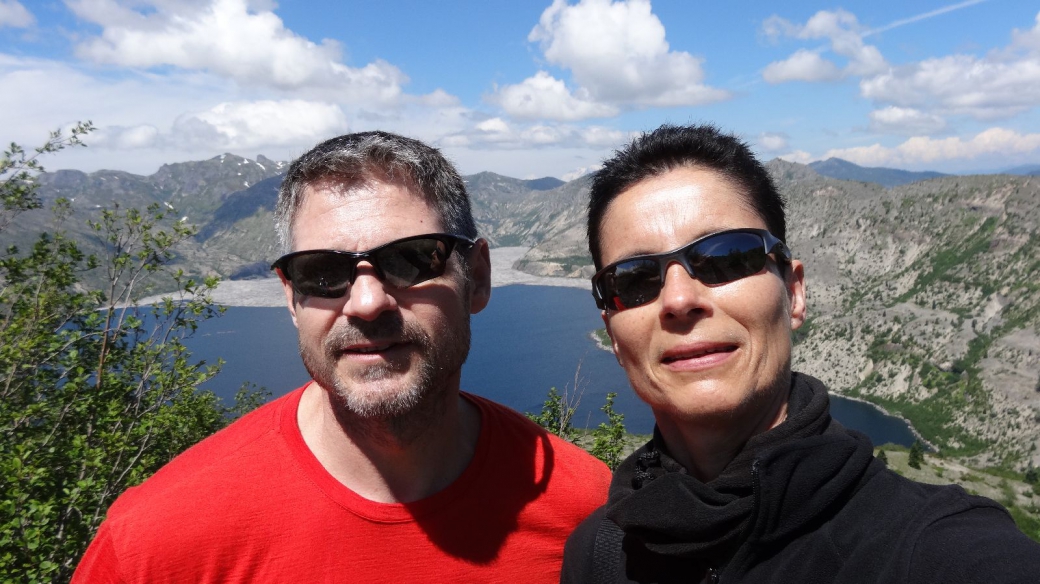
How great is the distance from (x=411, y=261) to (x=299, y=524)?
4.69 feet

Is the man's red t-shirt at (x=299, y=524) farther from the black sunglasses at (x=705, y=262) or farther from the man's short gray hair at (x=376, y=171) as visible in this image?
the black sunglasses at (x=705, y=262)

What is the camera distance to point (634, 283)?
2.72 meters

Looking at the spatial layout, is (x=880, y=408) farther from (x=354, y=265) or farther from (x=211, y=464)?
(x=211, y=464)

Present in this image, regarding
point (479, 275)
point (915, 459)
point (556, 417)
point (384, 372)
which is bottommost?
point (915, 459)

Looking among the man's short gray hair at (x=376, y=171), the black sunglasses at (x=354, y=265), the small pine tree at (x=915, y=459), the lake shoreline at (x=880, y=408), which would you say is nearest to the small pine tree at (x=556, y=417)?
the man's short gray hair at (x=376, y=171)

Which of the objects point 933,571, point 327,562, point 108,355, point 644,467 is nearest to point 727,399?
point 644,467

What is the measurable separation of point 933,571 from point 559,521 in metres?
2.06

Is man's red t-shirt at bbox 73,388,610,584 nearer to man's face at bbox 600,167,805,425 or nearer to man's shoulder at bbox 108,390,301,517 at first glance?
man's shoulder at bbox 108,390,301,517

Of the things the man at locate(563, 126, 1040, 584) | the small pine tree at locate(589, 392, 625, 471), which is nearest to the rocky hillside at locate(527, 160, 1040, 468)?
the small pine tree at locate(589, 392, 625, 471)

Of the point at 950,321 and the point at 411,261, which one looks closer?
the point at 411,261

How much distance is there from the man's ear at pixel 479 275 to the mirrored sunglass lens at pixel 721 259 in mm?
1328

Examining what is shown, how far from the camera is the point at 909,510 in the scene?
1.97 metres

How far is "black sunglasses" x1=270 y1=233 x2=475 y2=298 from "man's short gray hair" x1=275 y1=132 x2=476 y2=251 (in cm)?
23

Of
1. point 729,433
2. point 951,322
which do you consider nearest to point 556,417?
point 729,433
